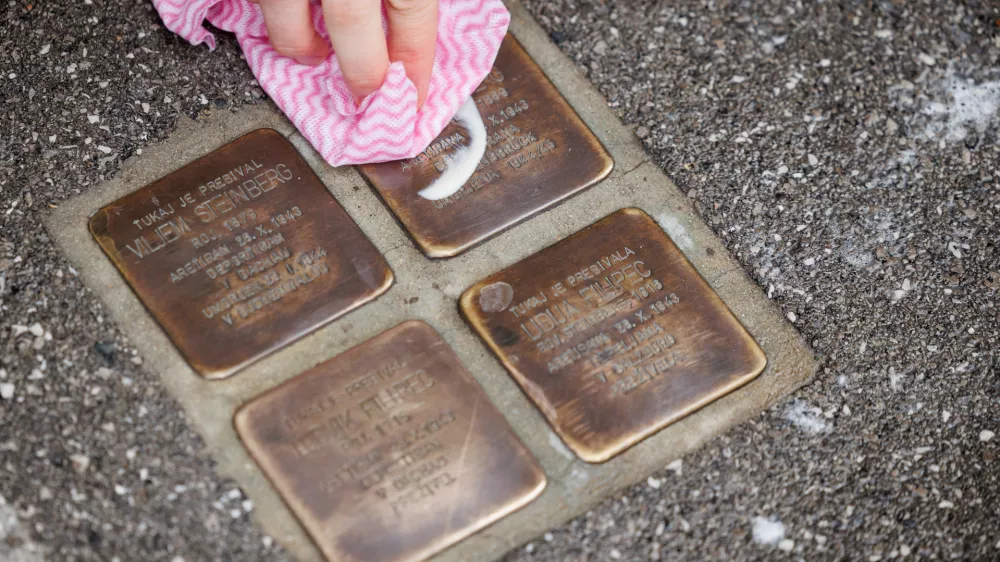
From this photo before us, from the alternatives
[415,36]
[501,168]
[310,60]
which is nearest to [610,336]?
[501,168]

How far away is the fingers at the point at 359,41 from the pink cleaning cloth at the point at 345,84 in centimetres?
4

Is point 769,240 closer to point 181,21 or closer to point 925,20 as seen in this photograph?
point 925,20

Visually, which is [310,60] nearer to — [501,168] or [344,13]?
[344,13]

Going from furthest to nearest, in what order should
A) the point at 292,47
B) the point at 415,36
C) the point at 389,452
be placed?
the point at 292,47 < the point at 415,36 < the point at 389,452

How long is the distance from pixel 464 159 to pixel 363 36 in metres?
0.36

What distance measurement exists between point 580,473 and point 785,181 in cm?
86

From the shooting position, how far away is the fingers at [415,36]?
5.42ft

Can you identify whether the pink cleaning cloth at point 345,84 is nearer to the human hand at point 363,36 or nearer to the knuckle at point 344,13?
the human hand at point 363,36

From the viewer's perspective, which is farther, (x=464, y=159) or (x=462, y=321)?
(x=464, y=159)

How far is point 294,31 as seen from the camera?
179 cm

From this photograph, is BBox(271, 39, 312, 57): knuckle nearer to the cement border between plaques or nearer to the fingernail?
the fingernail

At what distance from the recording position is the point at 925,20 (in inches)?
85.9

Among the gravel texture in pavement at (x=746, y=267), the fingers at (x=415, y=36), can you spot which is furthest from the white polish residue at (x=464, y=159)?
the gravel texture in pavement at (x=746, y=267)

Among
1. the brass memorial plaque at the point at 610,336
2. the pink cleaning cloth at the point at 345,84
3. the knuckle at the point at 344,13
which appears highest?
the knuckle at the point at 344,13
